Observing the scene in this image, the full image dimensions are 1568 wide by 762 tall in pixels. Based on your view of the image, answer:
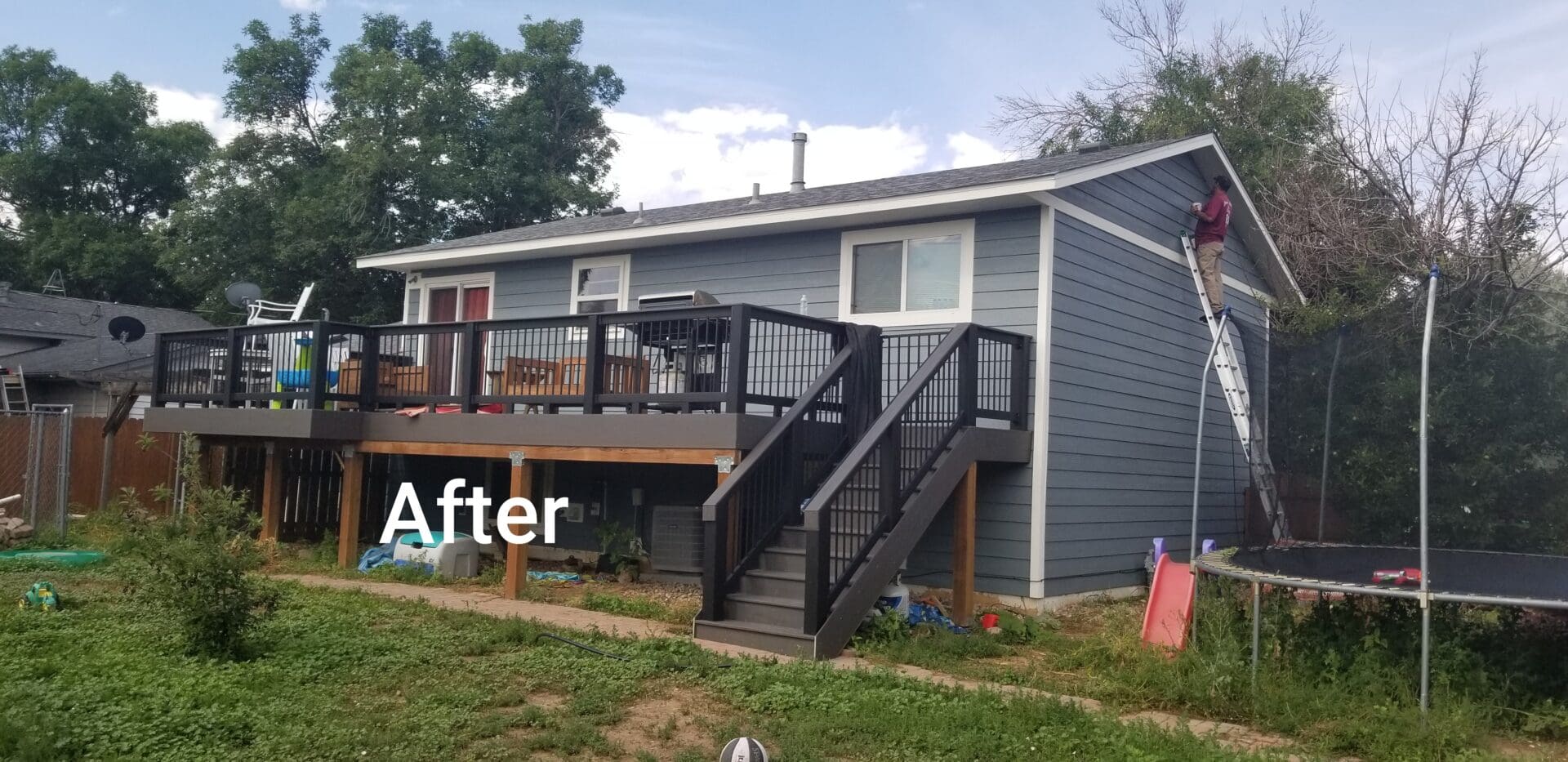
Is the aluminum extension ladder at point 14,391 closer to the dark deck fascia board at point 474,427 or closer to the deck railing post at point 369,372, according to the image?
the dark deck fascia board at point 474,427

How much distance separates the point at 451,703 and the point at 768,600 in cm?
243

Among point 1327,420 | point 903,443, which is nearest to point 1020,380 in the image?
point 903,443

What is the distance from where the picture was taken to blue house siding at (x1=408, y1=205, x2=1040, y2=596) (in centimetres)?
1012

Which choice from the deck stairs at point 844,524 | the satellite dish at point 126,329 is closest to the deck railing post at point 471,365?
the deck stairs at point 844,524

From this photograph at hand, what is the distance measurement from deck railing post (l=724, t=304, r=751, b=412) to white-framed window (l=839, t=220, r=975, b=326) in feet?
7.71

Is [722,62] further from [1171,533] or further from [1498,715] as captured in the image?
[1498,715]

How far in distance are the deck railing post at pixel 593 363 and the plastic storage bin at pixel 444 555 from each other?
2442 millimetres

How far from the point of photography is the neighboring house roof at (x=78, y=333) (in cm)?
2277

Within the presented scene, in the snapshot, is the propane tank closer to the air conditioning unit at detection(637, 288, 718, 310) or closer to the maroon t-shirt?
the air conditioning unit at detection(637, 288, 718, 310)

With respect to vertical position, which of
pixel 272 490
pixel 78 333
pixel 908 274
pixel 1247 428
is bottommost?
pixel 272 490

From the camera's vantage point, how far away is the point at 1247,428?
11.4 metres

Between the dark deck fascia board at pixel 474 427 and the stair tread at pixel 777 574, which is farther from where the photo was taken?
the dark deck fascia board at pixel 474 427

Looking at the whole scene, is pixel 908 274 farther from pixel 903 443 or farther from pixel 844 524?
pixel 844 524

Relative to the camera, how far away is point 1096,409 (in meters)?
11.0
